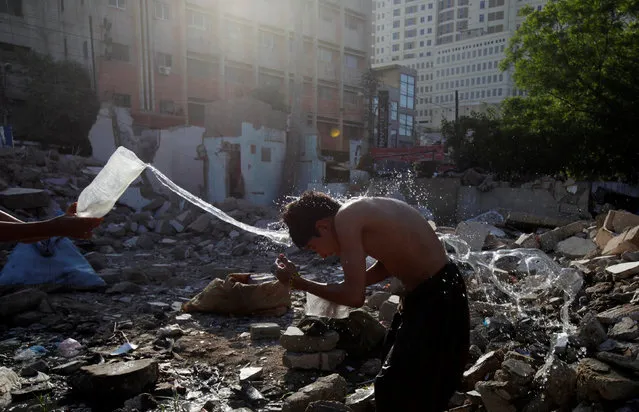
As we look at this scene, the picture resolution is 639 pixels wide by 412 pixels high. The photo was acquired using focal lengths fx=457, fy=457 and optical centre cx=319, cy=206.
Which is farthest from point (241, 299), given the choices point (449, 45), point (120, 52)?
point (449, 45)

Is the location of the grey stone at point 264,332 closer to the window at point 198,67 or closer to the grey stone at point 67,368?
the grey stone at point 67,368

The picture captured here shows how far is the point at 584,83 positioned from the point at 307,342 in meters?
13.7

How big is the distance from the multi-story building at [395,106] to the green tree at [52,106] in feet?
66.4

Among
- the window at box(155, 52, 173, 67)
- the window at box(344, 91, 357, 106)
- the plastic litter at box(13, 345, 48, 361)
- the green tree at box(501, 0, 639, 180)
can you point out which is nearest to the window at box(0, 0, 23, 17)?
the window at box(155, 52, 173, 67)

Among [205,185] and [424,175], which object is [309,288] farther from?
[205,185]

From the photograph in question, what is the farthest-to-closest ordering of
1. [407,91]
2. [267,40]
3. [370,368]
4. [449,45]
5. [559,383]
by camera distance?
1. [449,45]
2. [407,91]
3. [267,40]
4. [370,368]
5. [559,383]

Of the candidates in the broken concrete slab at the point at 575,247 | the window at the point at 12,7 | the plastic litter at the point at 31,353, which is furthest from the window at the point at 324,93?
the plastic litter at the point at 31,353

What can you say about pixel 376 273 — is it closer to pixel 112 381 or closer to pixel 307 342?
pixel 307 342

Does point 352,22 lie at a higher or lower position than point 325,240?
higher

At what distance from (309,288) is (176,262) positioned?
775 cm

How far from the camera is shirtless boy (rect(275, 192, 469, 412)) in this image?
78.8 inches

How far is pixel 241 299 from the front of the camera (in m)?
5.09

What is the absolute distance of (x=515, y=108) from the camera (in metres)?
15.9

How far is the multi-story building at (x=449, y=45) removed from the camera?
64.0m
